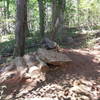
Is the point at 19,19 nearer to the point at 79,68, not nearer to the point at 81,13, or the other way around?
the point at 79,68

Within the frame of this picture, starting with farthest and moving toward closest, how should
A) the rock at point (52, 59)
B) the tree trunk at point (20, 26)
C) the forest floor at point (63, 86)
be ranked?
the tree trunk at point (20, 26)
the rock at point (52, 59)
the forest floor at point (63, 86)

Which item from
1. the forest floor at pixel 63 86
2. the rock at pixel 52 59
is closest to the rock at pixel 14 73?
the forest floor at pixel 63 86

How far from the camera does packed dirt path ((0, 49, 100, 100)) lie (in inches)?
154

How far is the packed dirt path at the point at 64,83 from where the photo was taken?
12.9 ft

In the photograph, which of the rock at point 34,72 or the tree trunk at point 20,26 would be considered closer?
the rock at point 34,72

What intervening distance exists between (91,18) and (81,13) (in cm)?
273

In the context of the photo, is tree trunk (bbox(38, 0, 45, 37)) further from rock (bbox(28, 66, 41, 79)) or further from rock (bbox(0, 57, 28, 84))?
rock (bbox(28, 66, 41, 79))

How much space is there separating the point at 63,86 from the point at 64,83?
0.18 m

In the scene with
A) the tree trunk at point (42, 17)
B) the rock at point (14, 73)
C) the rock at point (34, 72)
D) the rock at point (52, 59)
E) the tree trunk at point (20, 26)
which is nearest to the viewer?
the rock at point (34, 72)

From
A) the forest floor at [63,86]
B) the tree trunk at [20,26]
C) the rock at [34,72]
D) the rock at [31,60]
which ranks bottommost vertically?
the forest floor at [63,86]

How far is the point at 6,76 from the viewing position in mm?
5070

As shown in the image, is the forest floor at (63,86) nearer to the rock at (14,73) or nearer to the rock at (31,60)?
the rock at (14,73)

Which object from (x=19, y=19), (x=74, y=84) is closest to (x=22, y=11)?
(x=19, y=19)

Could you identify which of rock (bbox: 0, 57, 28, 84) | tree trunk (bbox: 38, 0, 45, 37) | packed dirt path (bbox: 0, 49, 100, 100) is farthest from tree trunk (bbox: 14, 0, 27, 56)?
tree trunk (bbox: 38, 0, 45, 37)
